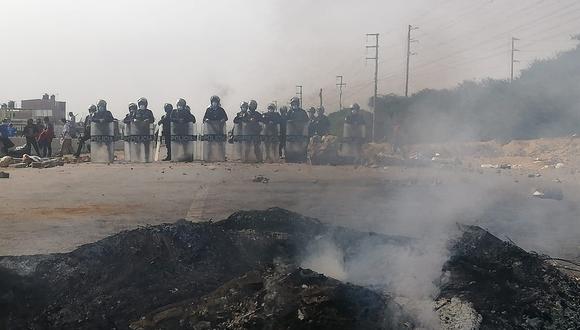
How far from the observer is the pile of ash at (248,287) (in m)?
3.56

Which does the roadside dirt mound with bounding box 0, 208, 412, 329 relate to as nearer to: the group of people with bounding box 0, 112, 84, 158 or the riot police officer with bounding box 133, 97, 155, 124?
the riot police officer with bounding box 133, 97, 155, 124

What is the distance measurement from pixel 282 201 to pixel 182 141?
27.8 feet

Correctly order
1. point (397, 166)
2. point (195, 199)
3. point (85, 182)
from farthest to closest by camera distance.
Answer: point (397, 166), point (85, 182), point (195, 199)

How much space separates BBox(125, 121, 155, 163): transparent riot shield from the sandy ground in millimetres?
2110

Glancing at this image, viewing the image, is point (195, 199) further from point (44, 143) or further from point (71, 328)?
point (44, 143)

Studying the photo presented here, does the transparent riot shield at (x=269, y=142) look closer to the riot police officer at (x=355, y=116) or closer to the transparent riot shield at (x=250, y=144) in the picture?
the transparent riot shield at (x=250, y=144)

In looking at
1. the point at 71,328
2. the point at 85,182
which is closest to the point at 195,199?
the point at 85,182

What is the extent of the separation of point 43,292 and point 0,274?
418mm

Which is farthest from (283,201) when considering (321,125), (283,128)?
(321,125)

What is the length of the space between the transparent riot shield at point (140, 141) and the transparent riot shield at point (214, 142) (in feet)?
5.35

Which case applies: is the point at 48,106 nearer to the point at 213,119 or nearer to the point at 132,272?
the point at 213,119

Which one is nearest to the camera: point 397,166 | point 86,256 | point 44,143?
point 86,256

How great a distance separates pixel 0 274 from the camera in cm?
452

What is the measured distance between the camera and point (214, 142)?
17.7 m
